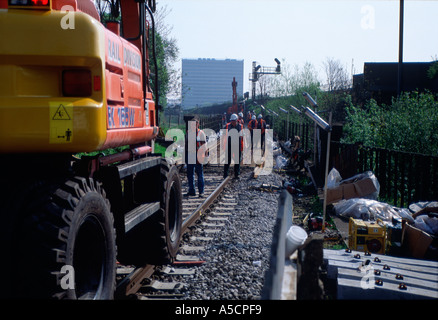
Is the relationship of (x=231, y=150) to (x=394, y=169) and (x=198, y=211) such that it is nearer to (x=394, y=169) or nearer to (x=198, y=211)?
(x=394, y=169)

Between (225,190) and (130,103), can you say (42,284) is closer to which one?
(130,103)

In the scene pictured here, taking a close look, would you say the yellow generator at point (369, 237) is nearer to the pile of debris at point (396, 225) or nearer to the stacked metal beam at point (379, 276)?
the pile of debris at point (396, 225)

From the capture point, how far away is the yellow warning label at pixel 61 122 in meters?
3.24

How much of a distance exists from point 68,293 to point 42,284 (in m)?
0.21

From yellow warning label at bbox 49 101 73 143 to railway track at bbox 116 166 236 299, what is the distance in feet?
7.29

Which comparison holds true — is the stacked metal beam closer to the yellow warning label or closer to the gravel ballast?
the gravel ballast

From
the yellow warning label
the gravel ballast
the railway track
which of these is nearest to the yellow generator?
the gravel ballast

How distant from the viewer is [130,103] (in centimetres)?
485

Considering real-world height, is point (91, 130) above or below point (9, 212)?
above

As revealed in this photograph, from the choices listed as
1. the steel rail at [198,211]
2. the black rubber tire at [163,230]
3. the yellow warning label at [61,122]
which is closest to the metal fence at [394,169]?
the steel rail at [198,211]

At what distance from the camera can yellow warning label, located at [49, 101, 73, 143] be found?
3.24 metres

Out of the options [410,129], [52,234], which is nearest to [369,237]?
[52,234]

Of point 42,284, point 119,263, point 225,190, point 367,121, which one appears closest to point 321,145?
point 367,121

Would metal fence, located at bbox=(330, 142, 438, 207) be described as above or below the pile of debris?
above
